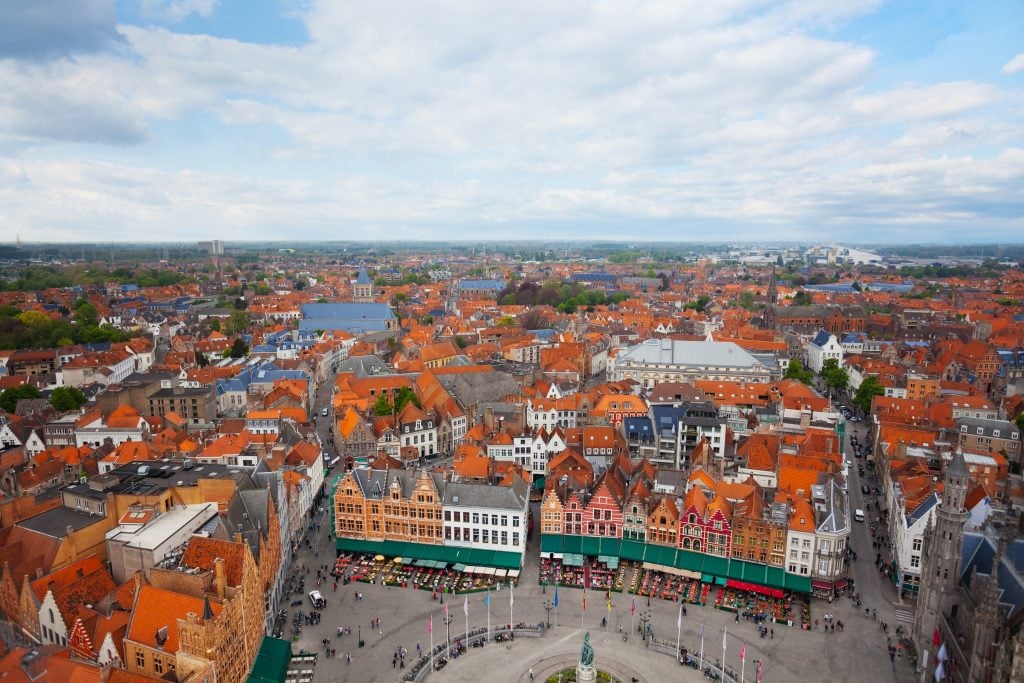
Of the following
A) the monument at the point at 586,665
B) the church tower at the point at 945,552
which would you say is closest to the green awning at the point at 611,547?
the monument at the point at 586,665

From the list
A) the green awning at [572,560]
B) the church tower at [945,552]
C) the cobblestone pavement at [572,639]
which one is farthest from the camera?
the green awning at [572,560]

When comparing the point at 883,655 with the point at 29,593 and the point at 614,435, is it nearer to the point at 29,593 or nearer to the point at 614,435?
the point at 614,435

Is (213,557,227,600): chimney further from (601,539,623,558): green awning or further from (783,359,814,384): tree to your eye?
(783,359,814,384): tree

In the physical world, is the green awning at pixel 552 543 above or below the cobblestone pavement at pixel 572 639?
above

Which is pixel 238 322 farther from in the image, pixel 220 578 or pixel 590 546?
pixel 220 578

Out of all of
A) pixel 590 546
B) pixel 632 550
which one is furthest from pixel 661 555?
pixel 590 546

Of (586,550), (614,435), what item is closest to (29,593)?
(586,550)

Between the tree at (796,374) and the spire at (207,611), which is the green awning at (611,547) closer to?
the spire at (207,611)
